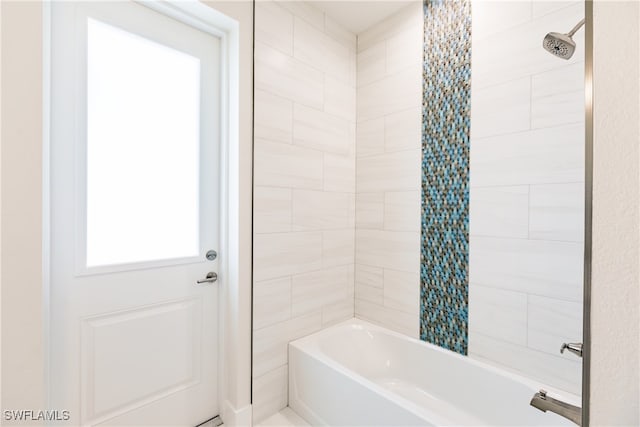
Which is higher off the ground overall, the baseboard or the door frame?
the door frame

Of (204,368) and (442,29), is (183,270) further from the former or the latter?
(442,29)

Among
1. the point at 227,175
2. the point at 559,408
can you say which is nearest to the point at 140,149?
the point at 227,175

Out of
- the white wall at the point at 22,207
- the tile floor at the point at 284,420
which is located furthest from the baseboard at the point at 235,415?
the white wall at the point at 22,207

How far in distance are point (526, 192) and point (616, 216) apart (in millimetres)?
1292

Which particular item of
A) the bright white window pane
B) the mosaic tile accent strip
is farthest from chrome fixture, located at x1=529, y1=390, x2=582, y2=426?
the bright white window pane

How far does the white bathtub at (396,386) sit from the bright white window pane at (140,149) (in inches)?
40.1

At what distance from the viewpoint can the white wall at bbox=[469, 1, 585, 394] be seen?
4.46 ft

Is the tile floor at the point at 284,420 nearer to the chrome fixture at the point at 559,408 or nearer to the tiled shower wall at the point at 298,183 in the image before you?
the tiled shower wall at the point at 298,183

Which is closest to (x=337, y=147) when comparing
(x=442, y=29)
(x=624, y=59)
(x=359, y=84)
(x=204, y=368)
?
(x=359, y=84)

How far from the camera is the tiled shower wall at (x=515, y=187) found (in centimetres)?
137

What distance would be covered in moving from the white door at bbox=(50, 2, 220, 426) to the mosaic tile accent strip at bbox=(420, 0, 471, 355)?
1.28 meters

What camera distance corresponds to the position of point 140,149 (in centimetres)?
147

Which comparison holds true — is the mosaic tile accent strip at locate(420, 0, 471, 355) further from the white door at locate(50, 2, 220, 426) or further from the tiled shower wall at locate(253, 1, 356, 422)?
the white door at locate(50, 2, 220, 426)

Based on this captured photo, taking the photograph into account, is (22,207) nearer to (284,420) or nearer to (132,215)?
(132,215)
